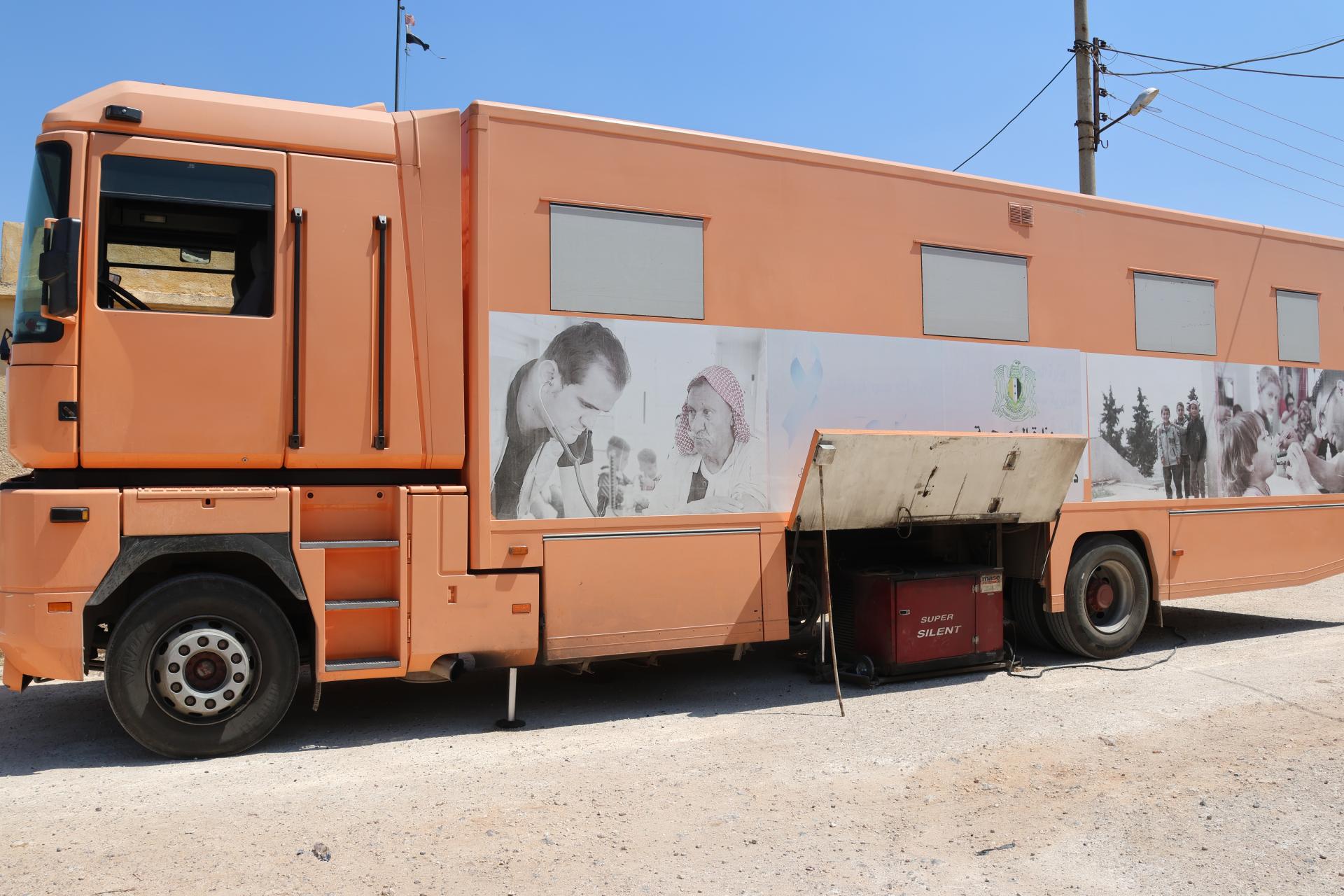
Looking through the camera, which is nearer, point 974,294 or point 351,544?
point 351,544

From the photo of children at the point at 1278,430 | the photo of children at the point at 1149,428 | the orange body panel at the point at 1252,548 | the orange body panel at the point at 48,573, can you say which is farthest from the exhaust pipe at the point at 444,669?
the photo of children at the point at 1278,430

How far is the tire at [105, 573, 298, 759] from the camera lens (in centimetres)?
545

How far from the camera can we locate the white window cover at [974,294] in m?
7.69

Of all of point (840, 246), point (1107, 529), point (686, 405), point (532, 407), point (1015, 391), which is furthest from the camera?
point (1107, 529)

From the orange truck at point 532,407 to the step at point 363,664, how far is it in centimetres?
2

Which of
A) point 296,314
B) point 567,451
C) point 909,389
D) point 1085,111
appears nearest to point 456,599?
point 567,451

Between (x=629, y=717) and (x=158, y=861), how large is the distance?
3145 mm

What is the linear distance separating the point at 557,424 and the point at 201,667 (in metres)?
2.47

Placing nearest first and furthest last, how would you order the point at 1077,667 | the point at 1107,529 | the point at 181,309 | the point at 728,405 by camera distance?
the point at 181,309, the point at 728,405, the point at 1077,667, the point at 1107,529

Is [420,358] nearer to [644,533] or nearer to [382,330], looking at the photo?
[382,330]

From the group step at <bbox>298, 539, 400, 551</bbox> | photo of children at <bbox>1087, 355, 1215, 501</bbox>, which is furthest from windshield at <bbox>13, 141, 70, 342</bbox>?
photo of children at <bbox>1087, 355, 1215, 501</bbox>

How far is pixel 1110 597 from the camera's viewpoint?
342 inches

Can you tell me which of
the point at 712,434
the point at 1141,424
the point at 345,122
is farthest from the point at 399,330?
the point at 1141,424

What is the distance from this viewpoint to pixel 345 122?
19.8 feet
